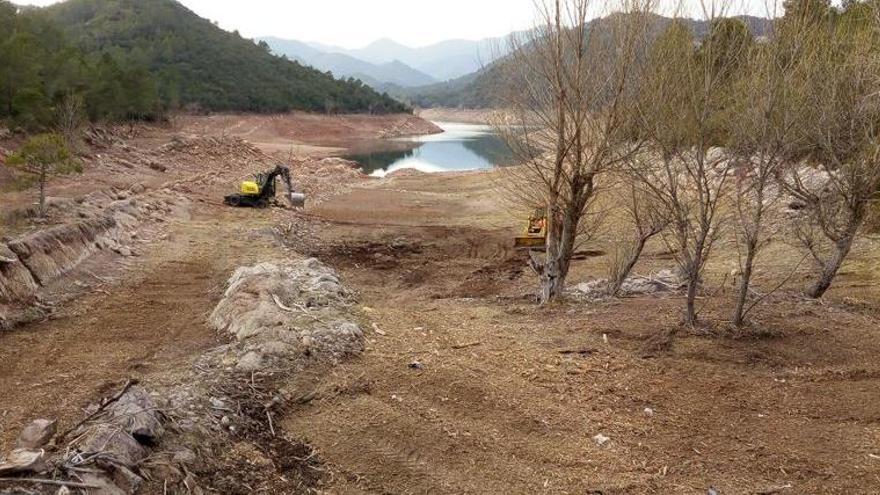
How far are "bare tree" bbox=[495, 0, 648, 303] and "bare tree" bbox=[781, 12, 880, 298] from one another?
2.80m

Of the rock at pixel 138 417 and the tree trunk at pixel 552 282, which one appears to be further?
the tree trunk at pixel 552 282

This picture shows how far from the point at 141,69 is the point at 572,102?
145 ft

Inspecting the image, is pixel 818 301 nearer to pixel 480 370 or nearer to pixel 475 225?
pixel 480 370

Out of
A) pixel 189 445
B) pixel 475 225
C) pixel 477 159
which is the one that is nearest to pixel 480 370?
pixel 189 445

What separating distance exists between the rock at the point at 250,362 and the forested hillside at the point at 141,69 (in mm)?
23995

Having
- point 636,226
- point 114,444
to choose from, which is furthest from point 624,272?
point 114,444

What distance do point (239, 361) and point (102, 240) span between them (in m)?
8.64

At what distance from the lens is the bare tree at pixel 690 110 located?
7832 millimetres

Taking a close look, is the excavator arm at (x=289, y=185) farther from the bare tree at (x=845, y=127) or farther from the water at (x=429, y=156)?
the water at (x=429, y=156)

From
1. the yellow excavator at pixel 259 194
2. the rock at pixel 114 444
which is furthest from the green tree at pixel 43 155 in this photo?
the rock at pixel 114 444

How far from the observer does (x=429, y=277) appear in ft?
54.3

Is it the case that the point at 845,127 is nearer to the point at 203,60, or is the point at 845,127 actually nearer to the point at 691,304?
the point at 691,304

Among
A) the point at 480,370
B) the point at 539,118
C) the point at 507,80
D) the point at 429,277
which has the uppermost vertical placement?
the point at 507,80

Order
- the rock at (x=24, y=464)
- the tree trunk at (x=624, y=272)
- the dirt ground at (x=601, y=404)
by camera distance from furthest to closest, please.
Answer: the tree trunk at (x=624, y=272)
the dirt ground at (x=601, y=404)
the rock at (x=24, y=464)
